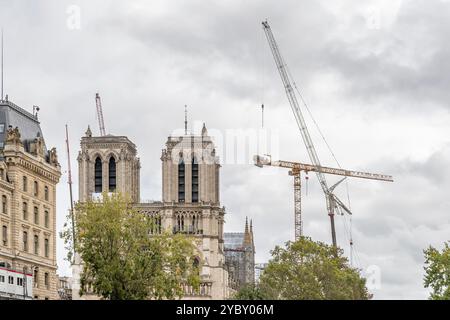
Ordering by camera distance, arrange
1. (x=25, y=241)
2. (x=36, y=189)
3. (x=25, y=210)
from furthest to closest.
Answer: (x=36, y=189) → (x=25, y=210) → (x=25, y=241)

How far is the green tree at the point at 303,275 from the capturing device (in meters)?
143

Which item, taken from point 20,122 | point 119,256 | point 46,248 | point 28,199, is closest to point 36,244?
point 46,248

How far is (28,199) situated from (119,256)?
17780mm

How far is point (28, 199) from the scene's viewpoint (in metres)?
127

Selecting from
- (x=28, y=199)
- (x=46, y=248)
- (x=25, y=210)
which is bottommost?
(x=46, y=248)

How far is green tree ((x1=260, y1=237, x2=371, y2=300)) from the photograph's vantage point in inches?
5645

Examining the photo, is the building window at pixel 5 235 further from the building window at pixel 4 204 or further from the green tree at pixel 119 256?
the green tree at pixel 119 256

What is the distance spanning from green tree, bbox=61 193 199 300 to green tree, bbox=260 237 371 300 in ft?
87.9

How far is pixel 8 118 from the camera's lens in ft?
423

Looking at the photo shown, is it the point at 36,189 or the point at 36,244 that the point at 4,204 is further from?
the point at 36,244
